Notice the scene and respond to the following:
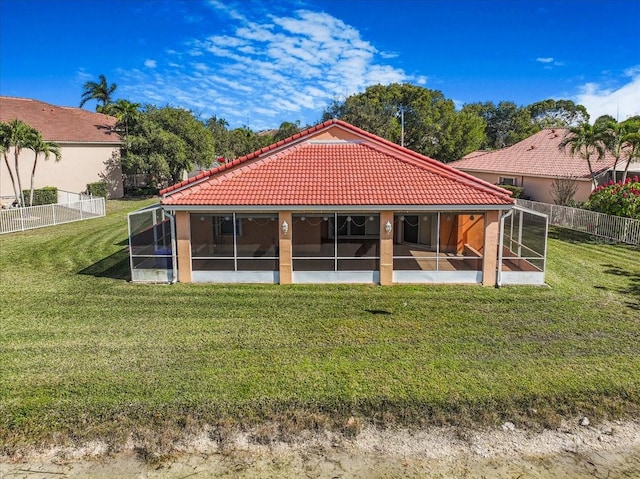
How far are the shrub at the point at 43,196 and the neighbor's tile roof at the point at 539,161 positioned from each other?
34.3m

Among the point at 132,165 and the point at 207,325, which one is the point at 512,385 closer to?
the point at 207,325

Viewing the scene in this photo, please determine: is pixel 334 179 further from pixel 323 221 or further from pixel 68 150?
pixel 68 150

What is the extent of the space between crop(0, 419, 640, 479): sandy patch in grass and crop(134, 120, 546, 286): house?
823 centimetres

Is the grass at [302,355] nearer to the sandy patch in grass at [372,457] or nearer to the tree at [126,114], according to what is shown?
the sandy patch in grass at [372,457]

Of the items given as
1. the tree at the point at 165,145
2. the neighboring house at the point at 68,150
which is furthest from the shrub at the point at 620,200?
the neighboring house at the point at 68,150

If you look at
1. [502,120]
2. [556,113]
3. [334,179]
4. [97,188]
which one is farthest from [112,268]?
[556,113]

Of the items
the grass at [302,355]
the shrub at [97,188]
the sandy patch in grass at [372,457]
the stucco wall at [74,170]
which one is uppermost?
the stucco wall at [74,170]

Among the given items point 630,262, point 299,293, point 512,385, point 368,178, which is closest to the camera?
point 512,385

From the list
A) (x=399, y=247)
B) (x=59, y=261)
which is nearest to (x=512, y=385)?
(x=399, y=247)

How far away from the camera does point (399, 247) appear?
55.6ft

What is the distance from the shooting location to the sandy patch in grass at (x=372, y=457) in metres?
6.64

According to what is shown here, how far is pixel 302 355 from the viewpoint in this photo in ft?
33.2

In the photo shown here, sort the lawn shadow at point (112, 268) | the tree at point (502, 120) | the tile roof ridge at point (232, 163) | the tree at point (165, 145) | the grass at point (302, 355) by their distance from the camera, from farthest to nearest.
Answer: the tree at point (502, 120) → the tree at point (165, 145) → the lawn shadow at point (112, 268) → the tile roof ridge at point (232, 163) → the grass at point (302, 355)

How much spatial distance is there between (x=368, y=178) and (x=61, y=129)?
32572 mm
